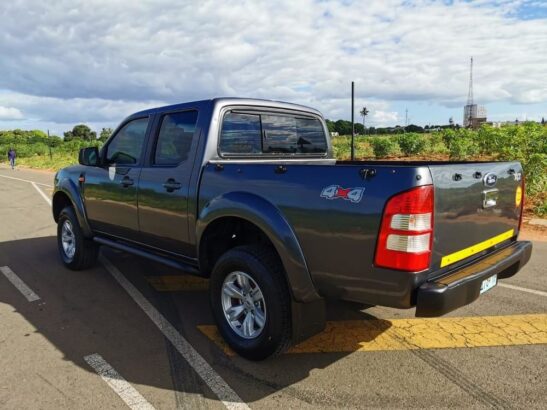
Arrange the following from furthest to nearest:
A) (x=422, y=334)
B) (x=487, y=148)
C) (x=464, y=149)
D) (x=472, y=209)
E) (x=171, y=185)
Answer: (x=464, y=149)
(x=487, y=148)
(x=171, y=185)
(x=422, y=334)
(x=472, y=209)

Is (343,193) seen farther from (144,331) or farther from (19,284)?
(19,284)

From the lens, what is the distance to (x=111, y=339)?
12.3 feet

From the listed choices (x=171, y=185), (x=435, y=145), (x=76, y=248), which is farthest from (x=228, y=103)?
(x=435, y=145)

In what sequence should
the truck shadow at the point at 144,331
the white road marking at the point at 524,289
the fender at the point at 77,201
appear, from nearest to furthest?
the truck shadow at the point at 144,331 → the white road marking at the point at 524,289 → the fender at the point at 77,201

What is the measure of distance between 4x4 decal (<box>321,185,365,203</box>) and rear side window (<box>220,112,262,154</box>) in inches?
52.3

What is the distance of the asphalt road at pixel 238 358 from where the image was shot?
289cm

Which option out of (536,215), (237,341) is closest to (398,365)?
(237,341)

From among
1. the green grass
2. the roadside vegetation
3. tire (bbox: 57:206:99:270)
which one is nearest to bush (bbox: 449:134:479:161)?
the roadside vegetation

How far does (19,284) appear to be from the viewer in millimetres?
5254

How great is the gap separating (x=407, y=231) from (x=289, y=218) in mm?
793

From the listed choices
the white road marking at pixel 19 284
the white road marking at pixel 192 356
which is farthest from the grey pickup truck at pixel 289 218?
the white road marking at pixel 19 284

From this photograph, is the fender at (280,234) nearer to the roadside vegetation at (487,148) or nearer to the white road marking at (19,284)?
the white road marking at (19,284)

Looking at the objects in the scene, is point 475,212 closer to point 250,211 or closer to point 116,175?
point 250,211

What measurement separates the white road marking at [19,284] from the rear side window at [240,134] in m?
2.69
